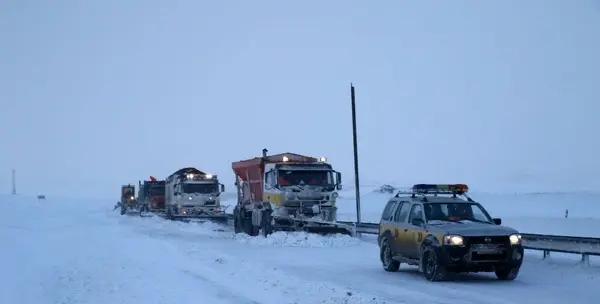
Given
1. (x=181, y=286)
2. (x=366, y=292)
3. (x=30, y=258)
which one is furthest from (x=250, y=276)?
(x=30, y=258)

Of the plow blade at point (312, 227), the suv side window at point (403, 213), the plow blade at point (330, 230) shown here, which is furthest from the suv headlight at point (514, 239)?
the plow blade at point (330, 230)

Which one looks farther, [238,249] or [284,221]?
[284,221]

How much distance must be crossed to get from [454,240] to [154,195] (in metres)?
43.3

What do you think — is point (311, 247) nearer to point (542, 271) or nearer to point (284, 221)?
point (284, 221)

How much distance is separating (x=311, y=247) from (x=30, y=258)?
8949 mm

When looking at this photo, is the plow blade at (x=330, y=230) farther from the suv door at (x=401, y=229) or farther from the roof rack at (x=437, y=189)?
the roof rack at (x=437, y=189)

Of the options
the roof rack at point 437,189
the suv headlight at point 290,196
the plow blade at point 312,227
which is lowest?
the plow blade at point 312,227

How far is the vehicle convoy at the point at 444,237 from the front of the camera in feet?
45.8

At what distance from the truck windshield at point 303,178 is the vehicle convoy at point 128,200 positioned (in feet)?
121

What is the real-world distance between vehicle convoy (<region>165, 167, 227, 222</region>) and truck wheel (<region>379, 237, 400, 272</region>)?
27623 mm

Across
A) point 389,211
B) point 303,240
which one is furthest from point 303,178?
point 389,211

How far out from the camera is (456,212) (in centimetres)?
1562

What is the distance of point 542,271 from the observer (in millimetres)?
16750

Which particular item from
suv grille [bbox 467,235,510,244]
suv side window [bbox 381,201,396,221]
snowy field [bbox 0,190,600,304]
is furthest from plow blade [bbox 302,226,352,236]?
suv grille [bbox 467,235,510,244]
